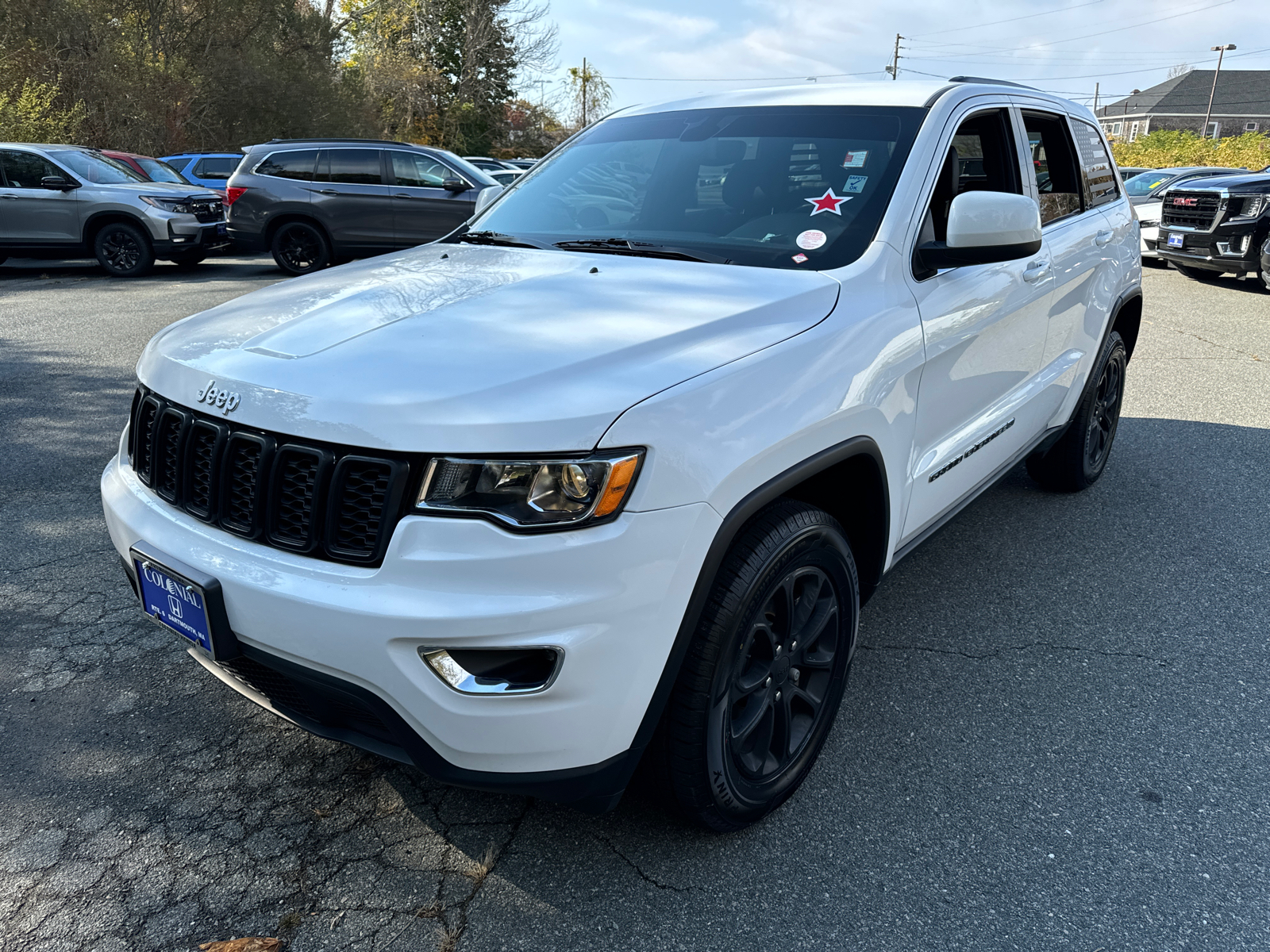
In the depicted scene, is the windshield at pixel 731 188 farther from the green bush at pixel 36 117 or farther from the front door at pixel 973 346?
the green bush at pixel 36 117

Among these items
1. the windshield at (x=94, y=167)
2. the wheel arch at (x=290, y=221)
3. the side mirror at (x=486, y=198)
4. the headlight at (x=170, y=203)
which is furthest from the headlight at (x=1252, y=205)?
the windshield at (x=94, y=167)

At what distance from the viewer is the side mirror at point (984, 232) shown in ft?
8.87

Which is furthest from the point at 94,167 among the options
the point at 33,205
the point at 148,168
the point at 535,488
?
the point at 535,488

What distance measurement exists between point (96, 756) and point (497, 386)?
177 cm

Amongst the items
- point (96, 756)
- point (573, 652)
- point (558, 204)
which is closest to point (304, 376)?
point (573, 652)

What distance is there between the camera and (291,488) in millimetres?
2012

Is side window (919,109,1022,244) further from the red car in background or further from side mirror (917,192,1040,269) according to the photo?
the red car in background

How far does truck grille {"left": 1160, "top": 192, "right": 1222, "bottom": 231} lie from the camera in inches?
498

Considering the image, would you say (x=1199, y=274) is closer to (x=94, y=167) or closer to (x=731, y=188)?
(x=731, y=188)

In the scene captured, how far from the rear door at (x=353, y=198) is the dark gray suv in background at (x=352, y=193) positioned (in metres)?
0.01

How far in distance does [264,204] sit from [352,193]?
122 centimetres

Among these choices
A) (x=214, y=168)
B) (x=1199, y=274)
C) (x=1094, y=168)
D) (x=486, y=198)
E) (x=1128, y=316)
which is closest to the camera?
(x=486, y=198)

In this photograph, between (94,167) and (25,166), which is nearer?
(25,166)

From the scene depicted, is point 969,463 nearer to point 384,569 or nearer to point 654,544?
point 654,544
